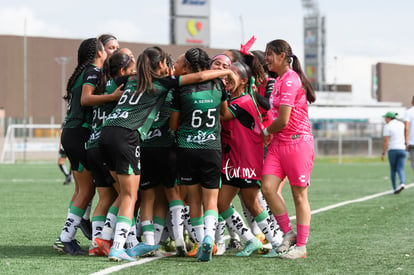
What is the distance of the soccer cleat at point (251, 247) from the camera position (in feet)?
25.6

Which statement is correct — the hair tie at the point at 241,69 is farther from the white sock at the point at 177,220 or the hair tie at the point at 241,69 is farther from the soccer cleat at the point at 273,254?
the soccer cleat at the point at 273,254

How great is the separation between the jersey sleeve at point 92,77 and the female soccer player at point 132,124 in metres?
0.52

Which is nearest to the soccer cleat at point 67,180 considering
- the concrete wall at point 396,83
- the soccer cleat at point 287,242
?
the soccer cleat at point 287,242

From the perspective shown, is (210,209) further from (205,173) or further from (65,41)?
(65,41)

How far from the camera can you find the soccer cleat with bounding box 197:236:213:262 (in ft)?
23.5

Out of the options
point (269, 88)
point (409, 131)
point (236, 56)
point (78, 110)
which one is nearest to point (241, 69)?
point (236, 56)

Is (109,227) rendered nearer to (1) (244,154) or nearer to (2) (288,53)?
(1) (244,154)

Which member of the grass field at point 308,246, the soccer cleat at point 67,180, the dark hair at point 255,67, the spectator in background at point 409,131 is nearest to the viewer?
the grass field at point 308,246

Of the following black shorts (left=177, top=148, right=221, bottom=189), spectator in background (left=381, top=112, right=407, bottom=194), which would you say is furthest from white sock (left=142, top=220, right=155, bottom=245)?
spectator in background (left=381, top=112, right=407, bottom=194)

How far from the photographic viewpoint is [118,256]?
23.6ft

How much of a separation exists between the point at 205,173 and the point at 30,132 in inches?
2023

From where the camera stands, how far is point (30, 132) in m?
57.2

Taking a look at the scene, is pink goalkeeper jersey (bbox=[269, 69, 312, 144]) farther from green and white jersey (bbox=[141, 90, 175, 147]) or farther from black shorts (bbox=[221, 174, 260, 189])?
green and white jersey (bbox=[141, 90, 175, 147])

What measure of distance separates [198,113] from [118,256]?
4.81 ft
